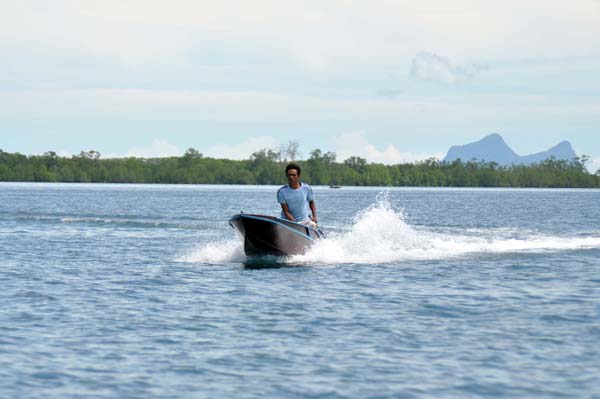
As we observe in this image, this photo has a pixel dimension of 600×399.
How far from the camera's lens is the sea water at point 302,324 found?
12.4 metres

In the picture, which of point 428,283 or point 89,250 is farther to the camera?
point 89,250

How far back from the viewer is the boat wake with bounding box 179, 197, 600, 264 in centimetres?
2733

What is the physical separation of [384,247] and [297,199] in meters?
6.50

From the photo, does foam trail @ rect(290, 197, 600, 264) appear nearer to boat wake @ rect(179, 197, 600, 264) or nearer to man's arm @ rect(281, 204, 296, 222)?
boat wake @ rect(179, 197, 600, 264)

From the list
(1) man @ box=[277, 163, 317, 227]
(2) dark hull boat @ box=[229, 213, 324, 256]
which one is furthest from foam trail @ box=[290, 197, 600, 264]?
(1) man @ box=[277, 163, 317, 227]

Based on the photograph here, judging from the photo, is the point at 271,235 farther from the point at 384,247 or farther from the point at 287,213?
the point at 384,247

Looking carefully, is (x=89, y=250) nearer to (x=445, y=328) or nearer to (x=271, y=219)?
(x=271, y=219)

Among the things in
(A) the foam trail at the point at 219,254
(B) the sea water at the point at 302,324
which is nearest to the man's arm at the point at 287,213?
(B) the sea water at the point at 302,324

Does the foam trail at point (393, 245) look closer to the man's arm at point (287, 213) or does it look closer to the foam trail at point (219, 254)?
the man's arm at point (287, 213)

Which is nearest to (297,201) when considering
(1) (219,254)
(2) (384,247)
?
(1) (219,254)

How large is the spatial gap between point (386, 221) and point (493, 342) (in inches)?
741

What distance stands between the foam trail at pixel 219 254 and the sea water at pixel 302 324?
0.24ft

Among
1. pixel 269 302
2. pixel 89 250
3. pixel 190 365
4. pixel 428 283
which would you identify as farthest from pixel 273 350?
pixel 89 250

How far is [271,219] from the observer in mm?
25219
